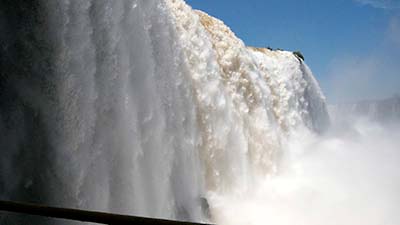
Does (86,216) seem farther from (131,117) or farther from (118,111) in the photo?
(131,117)

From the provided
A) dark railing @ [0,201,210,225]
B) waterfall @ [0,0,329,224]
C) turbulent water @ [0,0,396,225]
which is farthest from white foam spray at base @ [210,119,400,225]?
dark railing @ [0,201,210,225]

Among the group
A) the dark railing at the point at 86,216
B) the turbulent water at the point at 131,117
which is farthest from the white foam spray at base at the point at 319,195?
the dark railing at the point at 86,216

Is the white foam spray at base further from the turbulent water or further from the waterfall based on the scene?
the waterfall

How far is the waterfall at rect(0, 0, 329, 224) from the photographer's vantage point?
309cm

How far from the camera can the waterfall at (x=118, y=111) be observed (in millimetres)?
3090

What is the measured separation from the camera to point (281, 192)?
896cm

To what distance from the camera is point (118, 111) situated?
4.41m

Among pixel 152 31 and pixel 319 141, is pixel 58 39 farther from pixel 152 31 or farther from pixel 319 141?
pixel 319 141

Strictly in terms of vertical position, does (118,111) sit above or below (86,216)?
above

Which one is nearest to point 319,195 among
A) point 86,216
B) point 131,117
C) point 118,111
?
point 131,117

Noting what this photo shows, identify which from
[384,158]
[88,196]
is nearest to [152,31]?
[88,196]

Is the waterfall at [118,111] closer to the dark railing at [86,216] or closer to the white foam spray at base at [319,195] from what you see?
the white foam spray at base at [319,195]

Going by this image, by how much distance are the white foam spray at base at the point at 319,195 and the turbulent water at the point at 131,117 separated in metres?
0.06

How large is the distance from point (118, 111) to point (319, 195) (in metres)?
6.10
